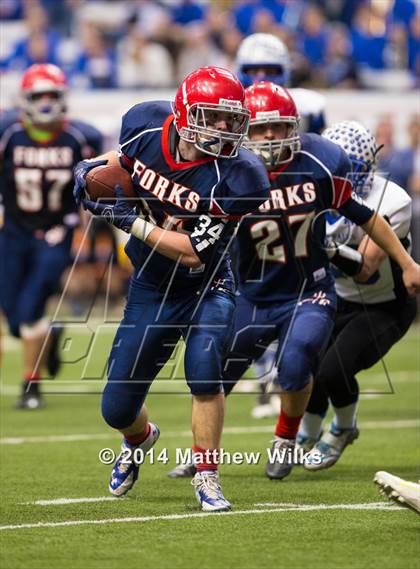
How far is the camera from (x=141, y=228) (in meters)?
5.00

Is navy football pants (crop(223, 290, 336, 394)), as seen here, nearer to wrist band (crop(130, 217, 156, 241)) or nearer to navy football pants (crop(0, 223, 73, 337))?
wrist band (crop(130, 217, 156, 241))

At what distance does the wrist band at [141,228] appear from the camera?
500cm

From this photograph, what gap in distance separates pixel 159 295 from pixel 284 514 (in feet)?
3.42

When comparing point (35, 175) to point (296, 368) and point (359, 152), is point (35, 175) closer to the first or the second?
point (359, 152)

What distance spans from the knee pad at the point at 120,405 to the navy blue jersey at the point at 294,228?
3.50ft

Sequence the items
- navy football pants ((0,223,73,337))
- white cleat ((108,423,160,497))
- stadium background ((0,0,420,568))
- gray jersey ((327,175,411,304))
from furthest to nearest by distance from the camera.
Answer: navy football pants ((0,223,73,337)), gray jersey ((327,175,411,304)), white cleat ((108,423,160,497)), stadium background ((0,0,420,568))

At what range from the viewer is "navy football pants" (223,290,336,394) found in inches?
223

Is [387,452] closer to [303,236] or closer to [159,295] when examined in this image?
[303,236]

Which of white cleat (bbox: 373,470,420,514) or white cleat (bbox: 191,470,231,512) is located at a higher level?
white cleat (bbox: 373,470,420,514)

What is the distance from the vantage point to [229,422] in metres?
7.98

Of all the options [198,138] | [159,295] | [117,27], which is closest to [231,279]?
[159,295]

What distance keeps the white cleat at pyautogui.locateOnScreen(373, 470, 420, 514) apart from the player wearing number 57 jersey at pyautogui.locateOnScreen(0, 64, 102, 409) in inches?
187

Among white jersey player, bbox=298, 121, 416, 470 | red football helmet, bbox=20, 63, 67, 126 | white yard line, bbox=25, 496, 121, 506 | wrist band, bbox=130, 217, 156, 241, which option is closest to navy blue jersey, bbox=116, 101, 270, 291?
wrist band, bbox=130, 217, 156, 241

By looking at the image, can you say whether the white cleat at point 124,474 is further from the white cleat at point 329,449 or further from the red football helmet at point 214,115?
the red football helmet at point 214,115
